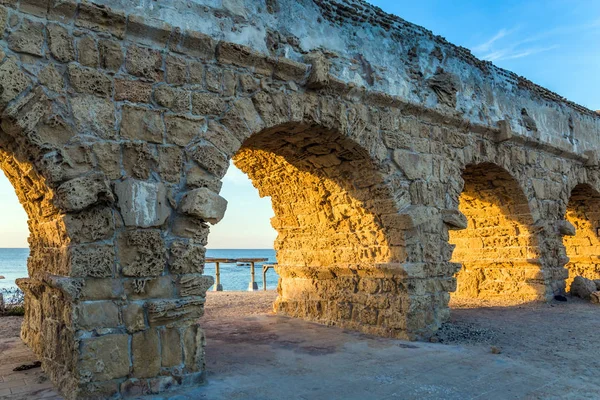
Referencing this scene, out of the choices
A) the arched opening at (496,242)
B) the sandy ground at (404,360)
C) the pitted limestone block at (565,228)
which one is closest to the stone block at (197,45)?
the sandy ground at (404,360)

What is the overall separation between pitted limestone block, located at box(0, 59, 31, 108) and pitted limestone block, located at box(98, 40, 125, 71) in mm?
540

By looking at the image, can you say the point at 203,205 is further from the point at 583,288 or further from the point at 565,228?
the point at 583,288

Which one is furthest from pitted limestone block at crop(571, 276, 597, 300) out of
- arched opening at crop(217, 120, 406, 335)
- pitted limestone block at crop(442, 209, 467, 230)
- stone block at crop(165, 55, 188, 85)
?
stone block at crop(165, 55, 188, 85)

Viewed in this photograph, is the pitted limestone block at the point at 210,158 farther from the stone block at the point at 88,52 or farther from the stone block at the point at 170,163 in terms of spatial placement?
the stone block at the point at 88,52

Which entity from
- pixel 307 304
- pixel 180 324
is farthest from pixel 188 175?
pixel 307 304

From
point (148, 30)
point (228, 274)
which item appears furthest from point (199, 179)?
point (228, 274)

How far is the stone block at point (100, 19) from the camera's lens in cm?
351

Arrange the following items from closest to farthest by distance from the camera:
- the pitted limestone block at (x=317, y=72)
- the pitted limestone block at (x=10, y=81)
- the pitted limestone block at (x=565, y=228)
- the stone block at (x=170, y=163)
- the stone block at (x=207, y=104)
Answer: the pitted limestone block at (x=10, y=81) → the stone block at (x=170, y=163) → the stone block at (x=207, y=104) → the pitted limestone block at (x=317, y=72) → the pitted limestone block at (x=565, y=228)

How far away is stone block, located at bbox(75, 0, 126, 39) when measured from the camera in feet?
11.5

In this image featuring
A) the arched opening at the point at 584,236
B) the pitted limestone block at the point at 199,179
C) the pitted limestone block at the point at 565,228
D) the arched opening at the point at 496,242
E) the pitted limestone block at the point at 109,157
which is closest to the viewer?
the pitted limestone block at the point at 109,157

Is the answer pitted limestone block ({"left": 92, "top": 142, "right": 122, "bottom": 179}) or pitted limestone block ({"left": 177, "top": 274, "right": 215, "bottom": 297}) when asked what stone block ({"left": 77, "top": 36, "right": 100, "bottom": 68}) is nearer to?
pitted limestone block ({"left": 92, "top": 142, "right": 122, "bottom": 179})

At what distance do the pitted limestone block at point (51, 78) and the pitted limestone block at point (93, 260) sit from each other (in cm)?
109

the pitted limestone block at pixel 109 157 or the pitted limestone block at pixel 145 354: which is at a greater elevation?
the pitted limestone block at pixel 109 157

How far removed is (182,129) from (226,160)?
421 millimetres
